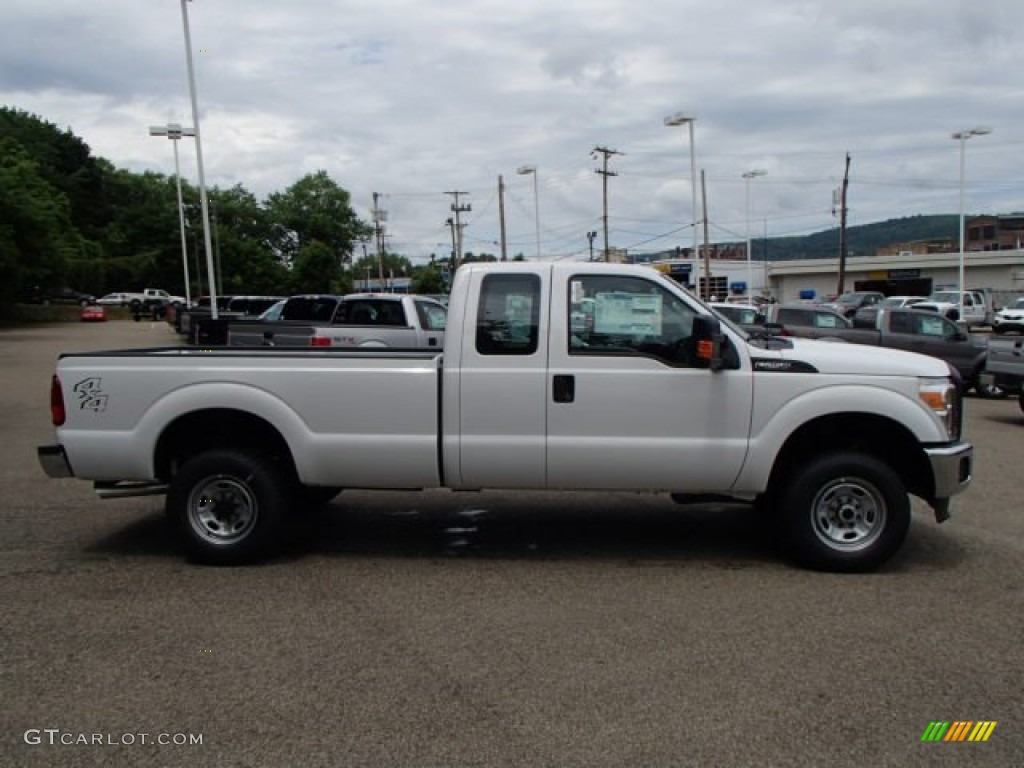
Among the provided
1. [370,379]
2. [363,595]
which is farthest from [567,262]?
[363,595]

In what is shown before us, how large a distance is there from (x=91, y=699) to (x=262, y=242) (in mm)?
Result: 111571

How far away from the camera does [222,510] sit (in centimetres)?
606

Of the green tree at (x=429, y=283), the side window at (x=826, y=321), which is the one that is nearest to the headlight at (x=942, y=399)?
the side window at (x=826, y=321)

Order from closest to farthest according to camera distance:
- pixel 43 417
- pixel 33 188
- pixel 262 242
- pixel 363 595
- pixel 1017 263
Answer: pixel 363 595 < pixel 43 417 < pixel 33 188 < pixel 1017 263 < pixel 262 242

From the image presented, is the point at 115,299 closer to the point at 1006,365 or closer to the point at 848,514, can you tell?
the point at 1006,365

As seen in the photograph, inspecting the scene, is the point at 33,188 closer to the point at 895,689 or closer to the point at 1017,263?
the point at 895,689

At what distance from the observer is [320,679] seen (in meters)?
4.22

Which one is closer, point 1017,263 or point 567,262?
point 567,262

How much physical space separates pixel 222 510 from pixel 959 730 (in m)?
4.63

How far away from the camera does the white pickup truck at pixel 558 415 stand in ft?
18.6

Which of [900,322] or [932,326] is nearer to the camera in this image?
[932,326]

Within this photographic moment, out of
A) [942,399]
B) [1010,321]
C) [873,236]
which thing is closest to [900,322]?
[942,399]

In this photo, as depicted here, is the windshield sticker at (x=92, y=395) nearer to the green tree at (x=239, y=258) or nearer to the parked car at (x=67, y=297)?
the parked car at (x=67, y=297)

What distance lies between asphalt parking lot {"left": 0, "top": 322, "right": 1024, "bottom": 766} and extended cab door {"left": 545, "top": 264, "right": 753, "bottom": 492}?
718 millimetres
